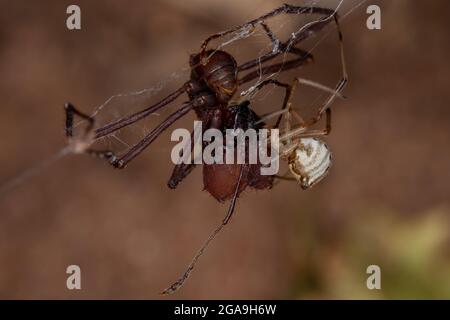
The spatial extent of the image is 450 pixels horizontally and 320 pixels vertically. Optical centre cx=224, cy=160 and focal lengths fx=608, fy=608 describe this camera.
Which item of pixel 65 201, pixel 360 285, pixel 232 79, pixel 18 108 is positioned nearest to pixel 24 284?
pixel 65 201

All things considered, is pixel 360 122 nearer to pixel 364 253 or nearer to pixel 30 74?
pixel 364 253

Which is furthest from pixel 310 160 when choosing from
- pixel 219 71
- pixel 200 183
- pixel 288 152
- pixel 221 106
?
pixel 200 183

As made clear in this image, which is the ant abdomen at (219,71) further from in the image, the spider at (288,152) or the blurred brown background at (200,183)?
the blurred brown background at (200,183)

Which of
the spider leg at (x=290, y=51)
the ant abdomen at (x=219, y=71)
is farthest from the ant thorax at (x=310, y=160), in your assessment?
the ant abdomen at (x=219, y=71)

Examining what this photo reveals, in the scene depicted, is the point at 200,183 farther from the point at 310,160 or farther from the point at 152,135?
the point at 152,135

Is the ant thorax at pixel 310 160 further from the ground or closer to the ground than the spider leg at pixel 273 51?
closer to the ground

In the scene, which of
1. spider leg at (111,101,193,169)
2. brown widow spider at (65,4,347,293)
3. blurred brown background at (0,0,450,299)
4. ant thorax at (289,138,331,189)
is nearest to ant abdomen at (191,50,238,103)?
brown widow spider at (65,4,347,293)
